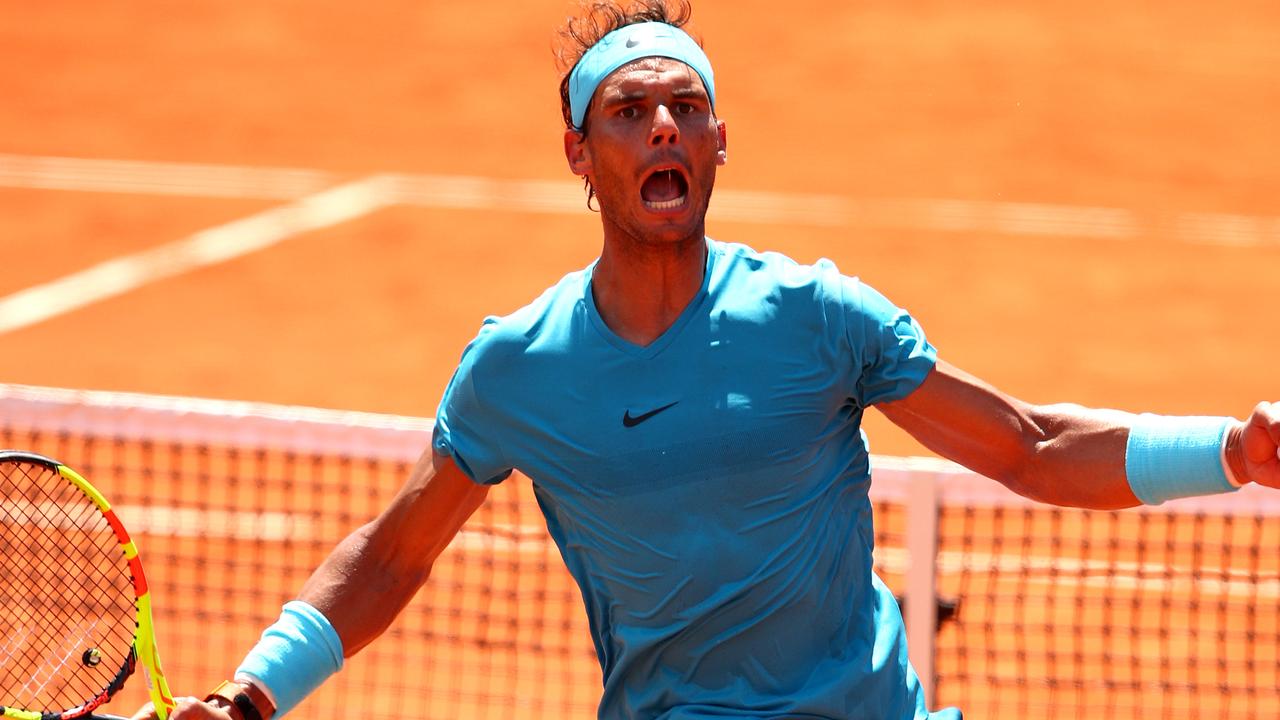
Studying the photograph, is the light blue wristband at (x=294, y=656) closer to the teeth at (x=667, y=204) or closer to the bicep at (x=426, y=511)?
the bicep at (x=426, y=511)

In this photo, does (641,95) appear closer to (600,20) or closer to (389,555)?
(600,20)

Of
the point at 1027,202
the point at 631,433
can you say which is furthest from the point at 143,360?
the point at 631,433

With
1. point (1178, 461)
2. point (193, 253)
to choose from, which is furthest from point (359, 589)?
point (193, 253)

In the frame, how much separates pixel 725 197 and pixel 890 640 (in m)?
12.7

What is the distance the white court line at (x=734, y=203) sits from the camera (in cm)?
1541

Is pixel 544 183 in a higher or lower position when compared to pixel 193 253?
higher

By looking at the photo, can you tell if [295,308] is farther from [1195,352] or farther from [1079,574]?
[1079,574]

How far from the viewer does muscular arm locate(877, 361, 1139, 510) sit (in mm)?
3486

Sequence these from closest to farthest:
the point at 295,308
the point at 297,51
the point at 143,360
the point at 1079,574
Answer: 1. the point at 1079,574
2. the point at 143,360
3. the point at 295,308
4. the point at 297,51

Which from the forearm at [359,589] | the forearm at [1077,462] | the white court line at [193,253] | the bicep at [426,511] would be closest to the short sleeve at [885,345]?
the forearm at [1077,462]

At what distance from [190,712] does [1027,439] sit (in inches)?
66.5

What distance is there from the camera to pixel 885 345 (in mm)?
3484

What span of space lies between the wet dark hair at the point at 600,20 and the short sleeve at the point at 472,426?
44 centimetres

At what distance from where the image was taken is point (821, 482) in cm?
351
